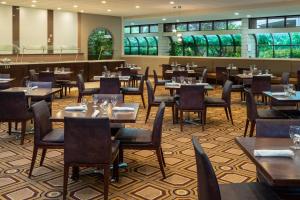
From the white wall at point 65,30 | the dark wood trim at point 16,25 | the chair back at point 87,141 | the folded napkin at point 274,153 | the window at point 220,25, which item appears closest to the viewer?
the folded napkin at point 274,153

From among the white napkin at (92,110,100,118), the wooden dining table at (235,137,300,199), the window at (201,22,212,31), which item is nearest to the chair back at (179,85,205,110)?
the white napkin at (92,110,100,118)

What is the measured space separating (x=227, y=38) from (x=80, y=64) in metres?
9.66

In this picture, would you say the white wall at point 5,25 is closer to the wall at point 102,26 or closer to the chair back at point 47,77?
the wall at point 102,26

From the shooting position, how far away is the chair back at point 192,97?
6527mm

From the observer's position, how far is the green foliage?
1842 cm

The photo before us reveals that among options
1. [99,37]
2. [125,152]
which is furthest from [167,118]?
[99,37]

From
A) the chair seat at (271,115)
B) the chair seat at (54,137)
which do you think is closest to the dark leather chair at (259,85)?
the chair seat at (271,115)

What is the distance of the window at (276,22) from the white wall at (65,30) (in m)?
9.31

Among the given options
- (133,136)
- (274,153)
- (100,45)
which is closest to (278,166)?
(274,153)

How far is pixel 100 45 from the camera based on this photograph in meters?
18.7

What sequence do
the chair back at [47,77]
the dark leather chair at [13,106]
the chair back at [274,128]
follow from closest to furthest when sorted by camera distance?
the chair back at [274,128], the dark leather chair at [13,106], the chair back at [47,77]

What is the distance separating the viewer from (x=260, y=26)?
18594 mm

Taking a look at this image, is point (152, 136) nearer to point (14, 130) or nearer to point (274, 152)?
point (274, 152)

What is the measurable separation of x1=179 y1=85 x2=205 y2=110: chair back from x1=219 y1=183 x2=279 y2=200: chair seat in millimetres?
3871
